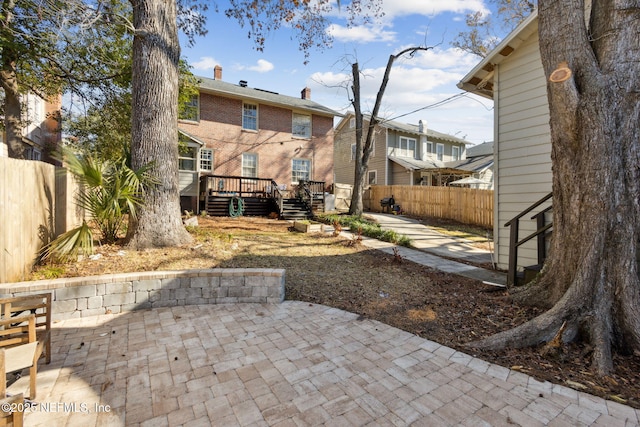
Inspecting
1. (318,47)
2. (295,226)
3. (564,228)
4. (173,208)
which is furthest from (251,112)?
(564,228)

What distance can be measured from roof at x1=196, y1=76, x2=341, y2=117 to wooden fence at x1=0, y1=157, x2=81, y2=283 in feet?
38.5

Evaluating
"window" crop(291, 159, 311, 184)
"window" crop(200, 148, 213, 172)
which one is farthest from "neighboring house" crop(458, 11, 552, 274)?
"window" crop(200, 148, 213, 172)

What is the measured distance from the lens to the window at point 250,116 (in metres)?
17.0

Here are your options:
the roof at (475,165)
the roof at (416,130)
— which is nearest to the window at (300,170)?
the roof at (416,130)

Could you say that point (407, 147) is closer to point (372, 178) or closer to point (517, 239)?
point (372, 178)

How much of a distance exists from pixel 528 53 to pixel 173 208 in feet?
24.5

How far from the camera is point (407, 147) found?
77.7 feet

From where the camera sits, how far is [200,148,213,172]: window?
15.9m

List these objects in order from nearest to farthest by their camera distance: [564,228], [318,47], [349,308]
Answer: [564,228]
[349,308]
[318,47]

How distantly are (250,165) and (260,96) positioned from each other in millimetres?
3903

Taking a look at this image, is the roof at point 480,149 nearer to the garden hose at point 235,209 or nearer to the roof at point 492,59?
the roof at point 492,59

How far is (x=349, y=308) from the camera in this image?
13.6 feet

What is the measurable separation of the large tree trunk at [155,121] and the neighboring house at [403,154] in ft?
55.9

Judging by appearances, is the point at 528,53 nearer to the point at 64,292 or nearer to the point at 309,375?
the point at 309,375
